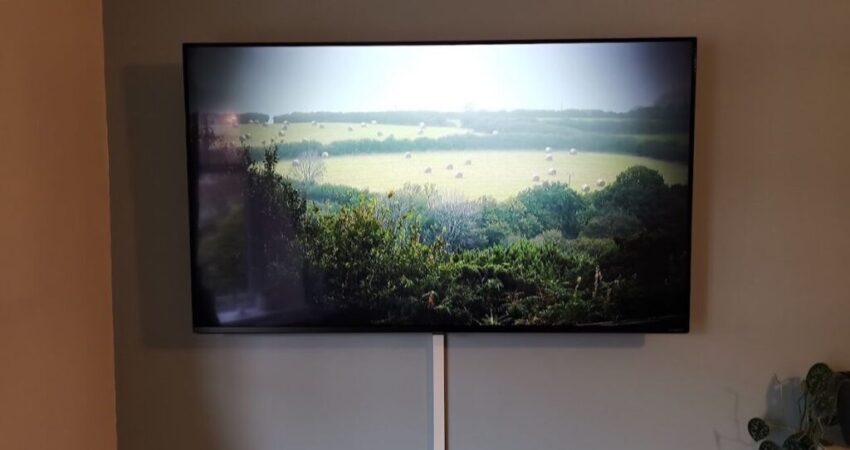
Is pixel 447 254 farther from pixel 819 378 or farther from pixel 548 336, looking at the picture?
pixel 819 378

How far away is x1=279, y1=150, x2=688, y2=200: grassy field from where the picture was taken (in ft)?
A: 6.31

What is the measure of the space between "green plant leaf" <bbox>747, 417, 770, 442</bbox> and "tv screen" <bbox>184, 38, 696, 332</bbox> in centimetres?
33

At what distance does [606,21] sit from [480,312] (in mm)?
849

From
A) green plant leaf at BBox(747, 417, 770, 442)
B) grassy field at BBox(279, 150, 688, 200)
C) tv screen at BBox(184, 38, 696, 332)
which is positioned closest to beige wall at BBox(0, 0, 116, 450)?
tv screen at BBox(184, 38, 696, 332)

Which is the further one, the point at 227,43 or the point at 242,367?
the point at 242,367

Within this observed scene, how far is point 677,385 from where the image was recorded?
205 centimetres

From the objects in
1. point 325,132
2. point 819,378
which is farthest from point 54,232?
point 819,378

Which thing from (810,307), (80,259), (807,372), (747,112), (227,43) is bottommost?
(807,372)

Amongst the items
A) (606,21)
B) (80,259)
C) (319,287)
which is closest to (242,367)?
(319,287)

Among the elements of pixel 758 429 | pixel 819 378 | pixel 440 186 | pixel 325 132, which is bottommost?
pixel 758 429

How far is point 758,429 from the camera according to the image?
1.93m

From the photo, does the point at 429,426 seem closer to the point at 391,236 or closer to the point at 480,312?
the point at 480,312

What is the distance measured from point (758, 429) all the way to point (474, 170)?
101 centimetres

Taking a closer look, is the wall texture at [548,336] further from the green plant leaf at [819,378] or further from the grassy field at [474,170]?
the grassy field at [474,170]
